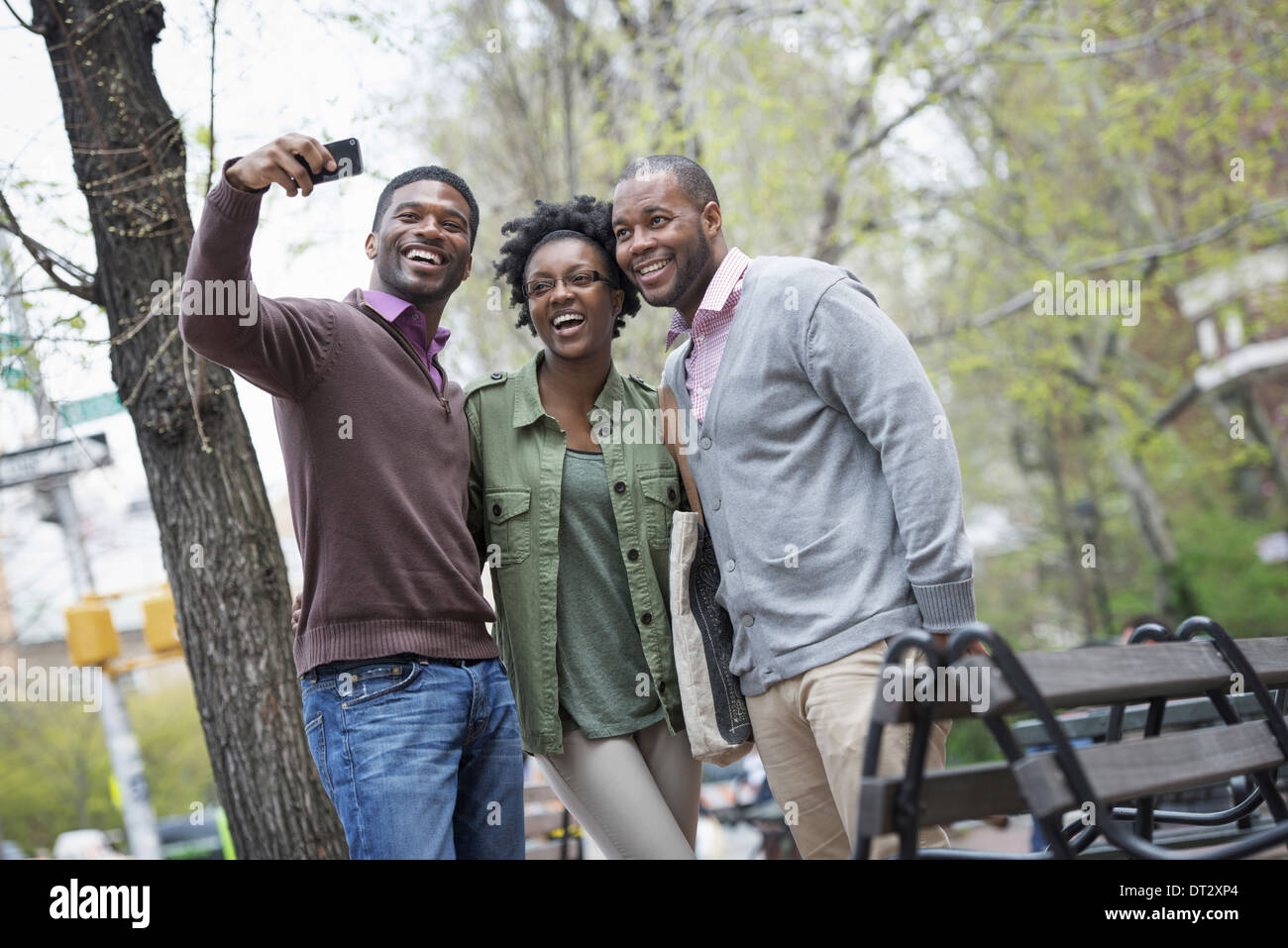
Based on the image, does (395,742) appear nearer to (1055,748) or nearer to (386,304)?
(386,304)

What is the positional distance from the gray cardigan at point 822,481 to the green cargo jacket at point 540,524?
24 centimetres

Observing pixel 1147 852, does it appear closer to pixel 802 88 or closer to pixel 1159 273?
pixel 802 88

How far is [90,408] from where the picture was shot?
→ 498 centimetres

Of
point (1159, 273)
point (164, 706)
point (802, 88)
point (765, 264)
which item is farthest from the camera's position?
point (164, 706)

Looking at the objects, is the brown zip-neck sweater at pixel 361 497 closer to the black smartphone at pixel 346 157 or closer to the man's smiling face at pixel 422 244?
the man's smiling face at pixel 422 244

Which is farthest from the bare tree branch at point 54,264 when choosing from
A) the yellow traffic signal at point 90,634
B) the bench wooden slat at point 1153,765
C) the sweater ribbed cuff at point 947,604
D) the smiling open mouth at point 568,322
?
the yellow traffic signal at point 90,634

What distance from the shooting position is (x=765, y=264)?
3.42 metres

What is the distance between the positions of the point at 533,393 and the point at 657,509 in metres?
0.53

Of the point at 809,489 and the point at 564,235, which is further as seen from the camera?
the point at 564,235

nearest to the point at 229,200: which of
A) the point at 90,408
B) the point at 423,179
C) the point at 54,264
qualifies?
the point at 423,179

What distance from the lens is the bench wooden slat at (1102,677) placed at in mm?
2182

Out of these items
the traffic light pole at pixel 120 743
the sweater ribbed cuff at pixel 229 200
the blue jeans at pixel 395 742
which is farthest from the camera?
the traffic light pole at pixel 120 743
